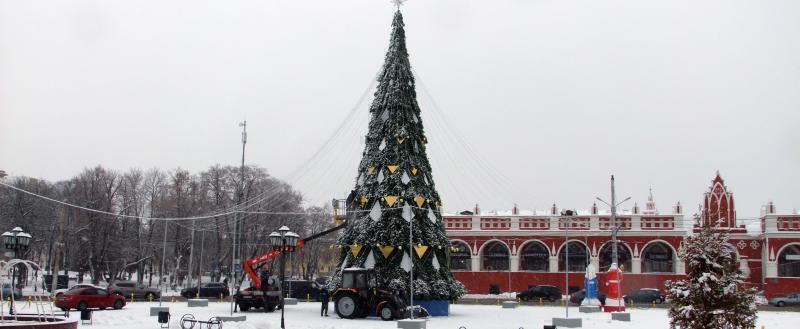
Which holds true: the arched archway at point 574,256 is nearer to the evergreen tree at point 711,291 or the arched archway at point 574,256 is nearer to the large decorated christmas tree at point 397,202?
the large decorated christmas tree at point 397,202

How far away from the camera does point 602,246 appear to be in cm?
5972

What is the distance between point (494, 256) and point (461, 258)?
9.24 ft

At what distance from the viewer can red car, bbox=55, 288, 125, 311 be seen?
35.0 metres

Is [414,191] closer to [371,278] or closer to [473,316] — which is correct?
[371,278]

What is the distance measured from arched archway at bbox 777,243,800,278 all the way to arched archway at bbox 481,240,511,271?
2083 cm

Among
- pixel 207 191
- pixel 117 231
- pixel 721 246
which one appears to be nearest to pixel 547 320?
pixel 721 246

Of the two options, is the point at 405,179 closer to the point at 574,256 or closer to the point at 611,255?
the point at 574,256

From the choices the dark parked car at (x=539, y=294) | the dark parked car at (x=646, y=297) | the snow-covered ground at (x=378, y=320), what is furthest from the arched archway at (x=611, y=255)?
the snow-covered ground at (x=378, y=320)

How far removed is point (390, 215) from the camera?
3231 centimetres

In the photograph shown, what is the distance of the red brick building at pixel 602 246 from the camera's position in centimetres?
5697

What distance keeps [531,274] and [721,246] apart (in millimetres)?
43644

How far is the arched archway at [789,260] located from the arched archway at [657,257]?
7931 millimetres

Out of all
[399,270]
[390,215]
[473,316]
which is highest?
[390,215]

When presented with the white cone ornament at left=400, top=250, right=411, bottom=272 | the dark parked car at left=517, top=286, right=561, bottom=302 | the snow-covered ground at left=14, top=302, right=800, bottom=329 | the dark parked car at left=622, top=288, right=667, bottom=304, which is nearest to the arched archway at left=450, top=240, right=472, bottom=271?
the dark parked car at left=517, top=286, right=561, bottom=302
